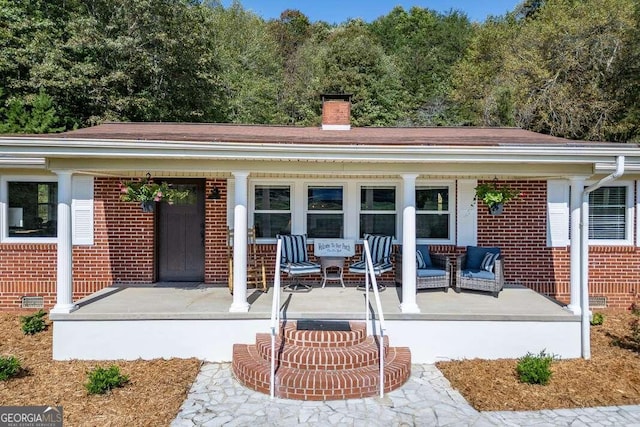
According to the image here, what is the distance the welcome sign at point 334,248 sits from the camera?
7.34 m

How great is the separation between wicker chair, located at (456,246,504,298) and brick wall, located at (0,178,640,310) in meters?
0.45

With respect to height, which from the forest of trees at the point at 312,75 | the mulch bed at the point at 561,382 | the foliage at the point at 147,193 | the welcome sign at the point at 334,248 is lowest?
the mulch bed at the point at 561,382

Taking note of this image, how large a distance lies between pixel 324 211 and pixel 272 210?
0.99 metres

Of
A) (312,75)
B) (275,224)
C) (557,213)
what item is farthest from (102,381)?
(312,75)

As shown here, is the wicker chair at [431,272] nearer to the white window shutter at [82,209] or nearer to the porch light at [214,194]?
the porch light at [214,194]

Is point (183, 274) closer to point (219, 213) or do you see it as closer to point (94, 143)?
point (219, 213)

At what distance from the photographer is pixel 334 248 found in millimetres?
7367

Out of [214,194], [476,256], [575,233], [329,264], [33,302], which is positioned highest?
[214,194]

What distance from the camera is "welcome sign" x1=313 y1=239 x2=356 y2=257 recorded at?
7.34 m

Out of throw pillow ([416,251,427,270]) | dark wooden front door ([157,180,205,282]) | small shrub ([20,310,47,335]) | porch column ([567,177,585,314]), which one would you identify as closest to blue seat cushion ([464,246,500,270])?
throw pillow ([416,251,427,270])

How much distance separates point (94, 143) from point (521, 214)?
7.20 metres

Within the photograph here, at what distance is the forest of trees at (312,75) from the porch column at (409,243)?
11.6 m

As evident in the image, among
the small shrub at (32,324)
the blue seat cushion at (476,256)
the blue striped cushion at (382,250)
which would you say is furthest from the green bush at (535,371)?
the small shrub at (32,324)

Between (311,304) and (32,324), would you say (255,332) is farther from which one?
(32,324)
